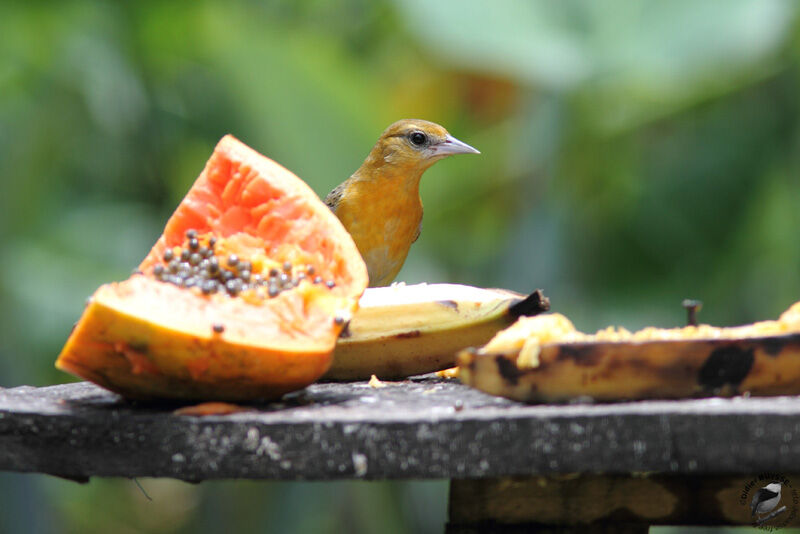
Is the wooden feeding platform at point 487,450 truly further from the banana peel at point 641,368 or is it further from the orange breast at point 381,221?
the orange breast at point 381,221

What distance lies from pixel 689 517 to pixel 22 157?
17.5 feet

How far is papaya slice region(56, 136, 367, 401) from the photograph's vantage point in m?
1.89

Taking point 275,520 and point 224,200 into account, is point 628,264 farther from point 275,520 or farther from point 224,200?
point 224,200

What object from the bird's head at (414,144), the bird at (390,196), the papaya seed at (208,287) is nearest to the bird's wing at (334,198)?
the bird at (390,196)

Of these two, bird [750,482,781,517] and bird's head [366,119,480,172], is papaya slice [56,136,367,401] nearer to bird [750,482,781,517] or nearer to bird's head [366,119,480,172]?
bird [750,482,781,517]

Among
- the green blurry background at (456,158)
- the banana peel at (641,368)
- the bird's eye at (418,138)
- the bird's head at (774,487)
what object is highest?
the green blurry background at (456,158)

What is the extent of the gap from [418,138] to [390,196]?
254mm

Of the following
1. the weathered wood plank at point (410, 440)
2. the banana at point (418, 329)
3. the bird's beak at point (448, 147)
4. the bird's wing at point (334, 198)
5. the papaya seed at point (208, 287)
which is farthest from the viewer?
the bird's wing at point (334, 198)

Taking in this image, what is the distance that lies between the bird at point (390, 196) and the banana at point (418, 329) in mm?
1415

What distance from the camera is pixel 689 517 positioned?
6.25 feet

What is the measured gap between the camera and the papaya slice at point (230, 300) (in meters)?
1.89

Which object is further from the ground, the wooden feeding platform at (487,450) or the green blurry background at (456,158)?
the green blurry background at (456,158)

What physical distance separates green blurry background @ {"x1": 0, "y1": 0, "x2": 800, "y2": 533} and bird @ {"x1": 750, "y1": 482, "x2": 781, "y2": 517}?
345 cm

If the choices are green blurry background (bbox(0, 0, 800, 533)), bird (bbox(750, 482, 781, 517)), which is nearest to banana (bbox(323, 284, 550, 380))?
bird (bbox(750, 482, 781, 517))
